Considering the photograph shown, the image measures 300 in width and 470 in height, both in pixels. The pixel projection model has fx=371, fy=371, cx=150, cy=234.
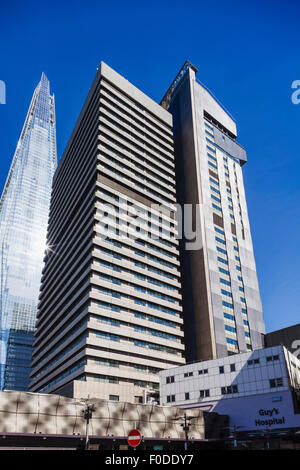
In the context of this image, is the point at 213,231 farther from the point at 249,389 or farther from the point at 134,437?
the point at 134,437

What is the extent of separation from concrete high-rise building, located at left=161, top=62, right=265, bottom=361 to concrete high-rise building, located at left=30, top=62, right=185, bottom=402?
4.90m

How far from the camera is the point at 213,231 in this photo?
119 m

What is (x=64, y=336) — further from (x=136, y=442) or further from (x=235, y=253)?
(x=136, y=442)

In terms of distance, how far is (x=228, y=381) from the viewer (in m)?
71.1

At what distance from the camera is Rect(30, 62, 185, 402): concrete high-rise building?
90.4 metres

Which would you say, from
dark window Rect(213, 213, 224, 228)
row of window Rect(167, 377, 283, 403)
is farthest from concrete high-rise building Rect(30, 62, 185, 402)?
dark window Rect(213, 213, 224, 228)

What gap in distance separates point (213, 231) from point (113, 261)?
1427 inches

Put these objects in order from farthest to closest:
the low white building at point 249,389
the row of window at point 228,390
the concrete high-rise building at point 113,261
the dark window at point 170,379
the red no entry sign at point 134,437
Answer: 1. the concrete high-rise building at point 113,261
2. the dark window at point 170,379
3. the row of window at point 228,390
4. the low white building at point 249,389
5. the red no entry sign at point 134,437

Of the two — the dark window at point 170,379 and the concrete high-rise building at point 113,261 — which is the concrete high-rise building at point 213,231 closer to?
the concrete high-rise building at point 113,261

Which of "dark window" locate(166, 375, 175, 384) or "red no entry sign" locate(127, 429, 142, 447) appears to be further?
"dark window" locate(166, 375, 175, 384)

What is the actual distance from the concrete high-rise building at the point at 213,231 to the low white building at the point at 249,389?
72.4 ft

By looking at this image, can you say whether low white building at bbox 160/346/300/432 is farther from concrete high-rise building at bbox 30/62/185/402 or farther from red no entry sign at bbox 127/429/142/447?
red no entry sign at bbox 127/429/142/447

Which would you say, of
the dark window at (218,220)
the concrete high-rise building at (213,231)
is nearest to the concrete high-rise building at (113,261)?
the concrete high-rise building at (213,231)

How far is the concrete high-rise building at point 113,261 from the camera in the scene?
297 feet
